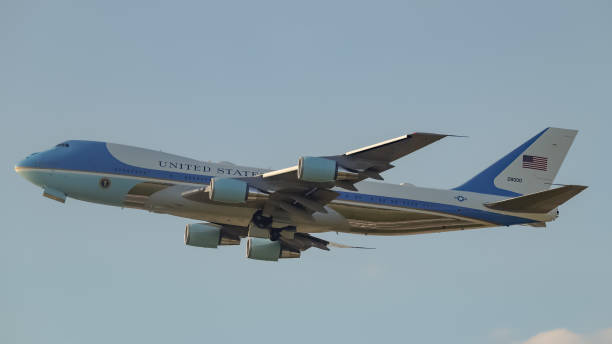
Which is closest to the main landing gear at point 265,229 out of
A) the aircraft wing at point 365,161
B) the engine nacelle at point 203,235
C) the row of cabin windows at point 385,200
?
the row of cabin windows at point 385,200

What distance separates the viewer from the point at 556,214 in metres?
45.0

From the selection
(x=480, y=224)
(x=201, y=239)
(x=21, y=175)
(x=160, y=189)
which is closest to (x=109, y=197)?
(x=160, y=189)

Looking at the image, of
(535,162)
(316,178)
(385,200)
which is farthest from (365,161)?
(535,162)

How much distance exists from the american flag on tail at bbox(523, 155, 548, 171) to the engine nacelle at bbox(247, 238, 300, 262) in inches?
595

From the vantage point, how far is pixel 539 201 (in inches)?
A: 1725

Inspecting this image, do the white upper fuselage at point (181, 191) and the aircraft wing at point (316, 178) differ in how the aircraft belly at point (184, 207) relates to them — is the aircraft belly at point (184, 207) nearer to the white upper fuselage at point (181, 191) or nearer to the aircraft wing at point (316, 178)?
the white upper fuselage at point (181, 191)

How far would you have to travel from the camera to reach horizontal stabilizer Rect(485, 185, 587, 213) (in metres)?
41.8

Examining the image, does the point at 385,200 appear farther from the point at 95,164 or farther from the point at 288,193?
the point at 95,164

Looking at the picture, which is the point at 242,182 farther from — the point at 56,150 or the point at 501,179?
the point at 501,179

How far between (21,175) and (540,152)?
2999 cm

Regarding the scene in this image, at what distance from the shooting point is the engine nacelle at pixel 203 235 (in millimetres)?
48219

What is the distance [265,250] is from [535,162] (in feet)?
56.3

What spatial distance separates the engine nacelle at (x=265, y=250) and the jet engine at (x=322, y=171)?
12279 millimetres

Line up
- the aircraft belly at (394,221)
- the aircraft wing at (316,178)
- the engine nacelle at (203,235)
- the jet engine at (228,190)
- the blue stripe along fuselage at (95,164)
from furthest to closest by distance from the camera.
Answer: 1. the engine nacelle at (203,235)
2. the aircraft belly at (394,221)
3. the blue stripe along fuselage at (95,164)
4. the jet engine at (228,190)
5. the aircraft wing at (316,178)
